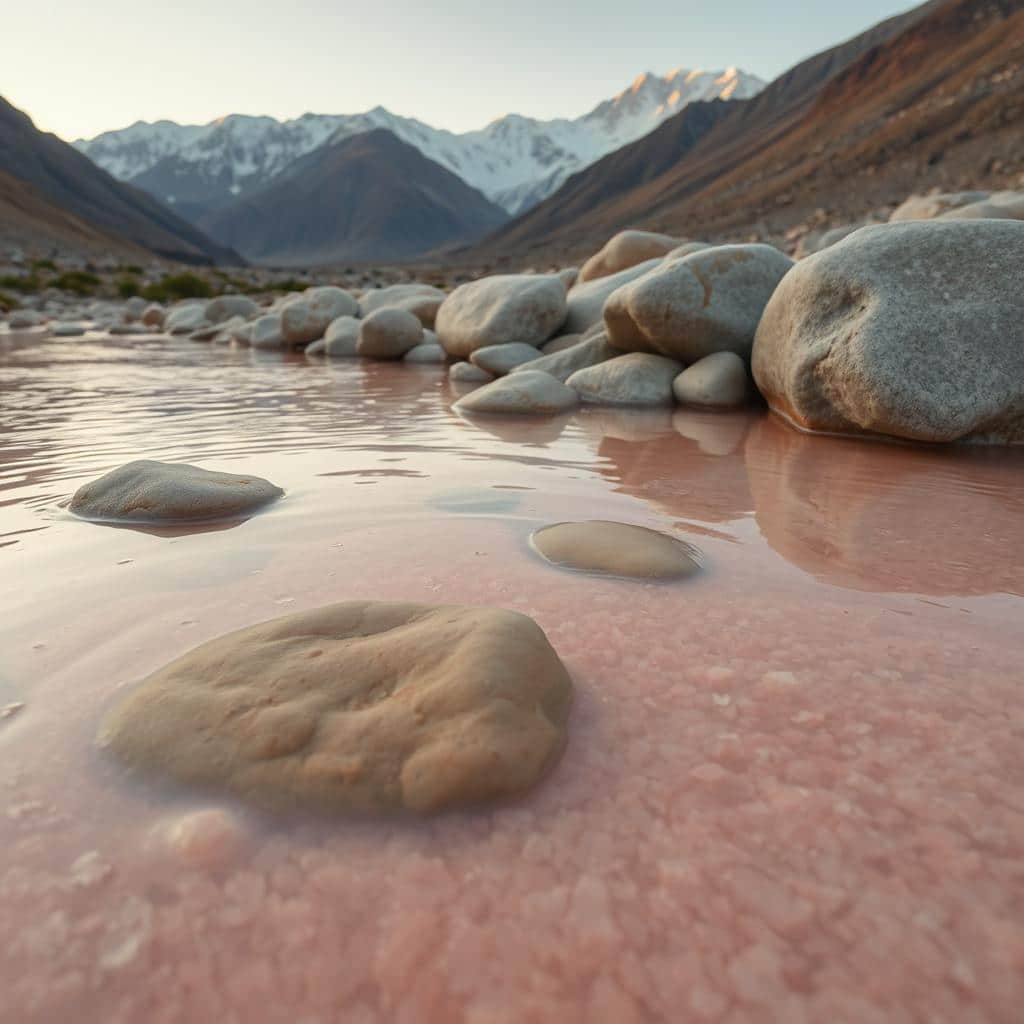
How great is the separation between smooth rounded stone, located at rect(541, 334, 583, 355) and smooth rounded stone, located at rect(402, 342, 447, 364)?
63.6 inches

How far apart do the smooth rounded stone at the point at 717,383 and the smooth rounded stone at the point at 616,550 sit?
2.78 metres

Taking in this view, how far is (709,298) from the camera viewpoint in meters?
4.61

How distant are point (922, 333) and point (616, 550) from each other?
A: 214 cm

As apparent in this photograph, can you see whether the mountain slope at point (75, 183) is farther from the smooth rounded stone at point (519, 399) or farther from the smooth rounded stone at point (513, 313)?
the smooth rounded stone at point (519, 399)

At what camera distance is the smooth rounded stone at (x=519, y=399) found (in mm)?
4355

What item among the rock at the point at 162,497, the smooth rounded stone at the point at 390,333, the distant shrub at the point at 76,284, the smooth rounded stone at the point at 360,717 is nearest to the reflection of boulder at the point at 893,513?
the smooth rounded stone at the point at 360,717

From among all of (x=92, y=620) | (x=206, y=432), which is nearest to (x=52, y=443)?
(x=206, y=432)

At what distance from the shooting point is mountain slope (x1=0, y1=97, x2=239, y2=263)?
210ft

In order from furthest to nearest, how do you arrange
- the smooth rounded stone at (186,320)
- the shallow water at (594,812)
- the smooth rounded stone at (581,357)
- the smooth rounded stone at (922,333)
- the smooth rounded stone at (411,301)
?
the smooth rounded stone at (186,320)
the smooth rounded stone at (411,301)
the smooth rounded stone at (581,357)
the smooth rounded stone at (922,333)
the shallow water at (594,812)

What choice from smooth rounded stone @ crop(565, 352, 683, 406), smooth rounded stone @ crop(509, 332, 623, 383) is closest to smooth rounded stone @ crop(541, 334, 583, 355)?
smooth rounded stone @ crop(509, 332, 623, 383)

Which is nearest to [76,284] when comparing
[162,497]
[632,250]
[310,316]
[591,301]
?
[310,316]

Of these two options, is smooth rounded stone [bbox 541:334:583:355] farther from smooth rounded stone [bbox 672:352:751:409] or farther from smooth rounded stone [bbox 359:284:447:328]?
smooth rounded stone [bbox 359:284:447:328]

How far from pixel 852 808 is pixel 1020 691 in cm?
51

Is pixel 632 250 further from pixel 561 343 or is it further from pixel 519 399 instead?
pixel 519 399
